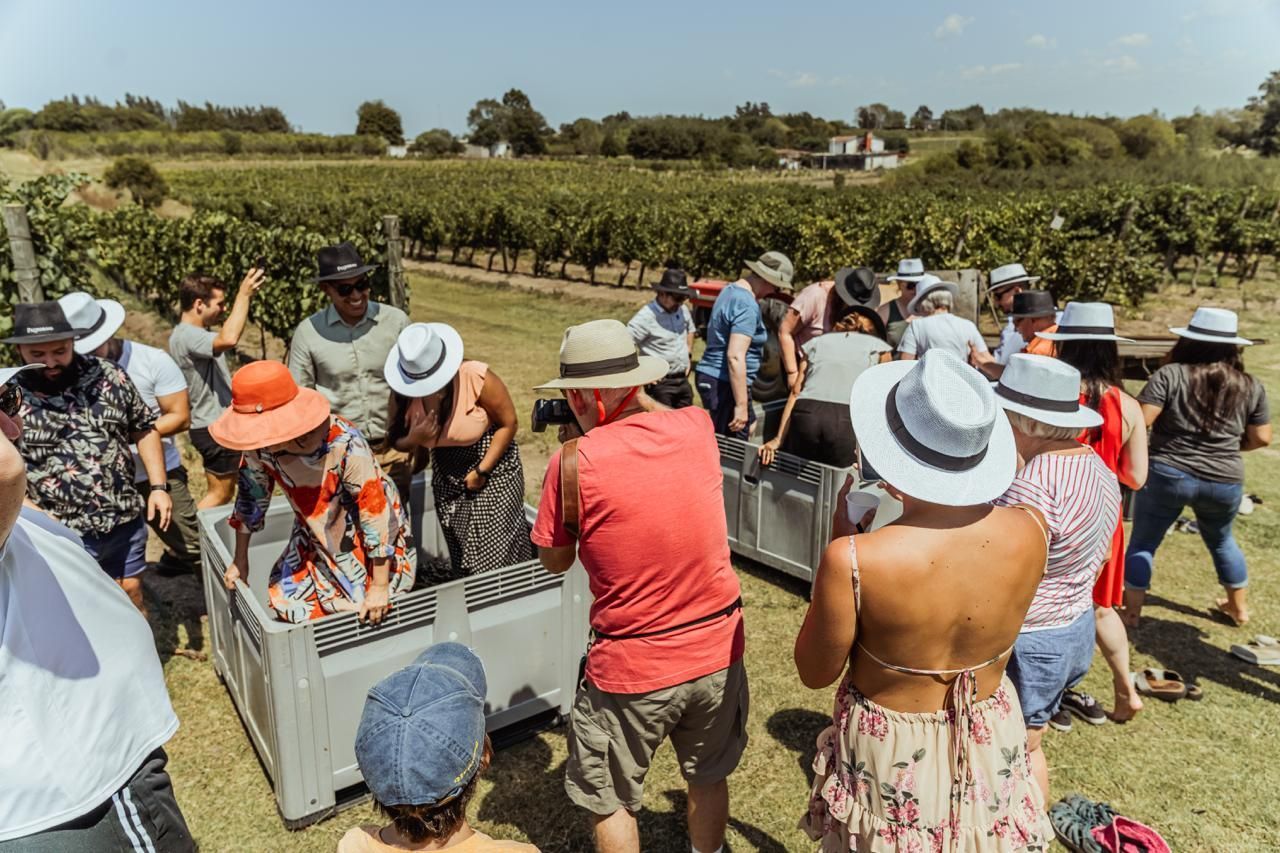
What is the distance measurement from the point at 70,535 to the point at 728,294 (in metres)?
4.37

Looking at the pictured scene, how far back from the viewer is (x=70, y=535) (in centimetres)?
175

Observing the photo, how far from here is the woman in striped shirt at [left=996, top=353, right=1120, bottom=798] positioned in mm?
2555

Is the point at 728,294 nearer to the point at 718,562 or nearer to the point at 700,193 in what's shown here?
the point at 718,562

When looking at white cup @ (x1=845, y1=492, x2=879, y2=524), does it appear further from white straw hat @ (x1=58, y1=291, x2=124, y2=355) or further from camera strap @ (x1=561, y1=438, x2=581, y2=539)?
white straw hat @ (x1=58, y1=291, x2=124, y2=355)

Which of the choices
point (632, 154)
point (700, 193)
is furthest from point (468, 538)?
point (632, 154)

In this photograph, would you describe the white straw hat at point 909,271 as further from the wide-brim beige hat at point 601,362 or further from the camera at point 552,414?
the wide-brim beige hat at point 601,362

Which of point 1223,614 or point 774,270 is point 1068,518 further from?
point 774,270

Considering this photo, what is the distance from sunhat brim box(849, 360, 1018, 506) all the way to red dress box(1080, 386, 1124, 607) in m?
1.77

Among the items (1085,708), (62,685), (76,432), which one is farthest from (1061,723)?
(76,432)

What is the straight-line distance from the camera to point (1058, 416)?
8.57 ft

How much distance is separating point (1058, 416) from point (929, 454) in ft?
3.24

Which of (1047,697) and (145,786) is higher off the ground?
(145,786)

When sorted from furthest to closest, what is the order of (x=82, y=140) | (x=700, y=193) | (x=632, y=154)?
(x=632, y=154) < (x=82, y=140) < (x=700, y=193)

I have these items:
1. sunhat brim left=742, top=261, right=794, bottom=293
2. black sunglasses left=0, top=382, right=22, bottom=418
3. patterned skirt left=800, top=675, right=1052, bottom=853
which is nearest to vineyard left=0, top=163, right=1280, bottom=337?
black sunglasses left=0, top=382, right=22, bottom=418
